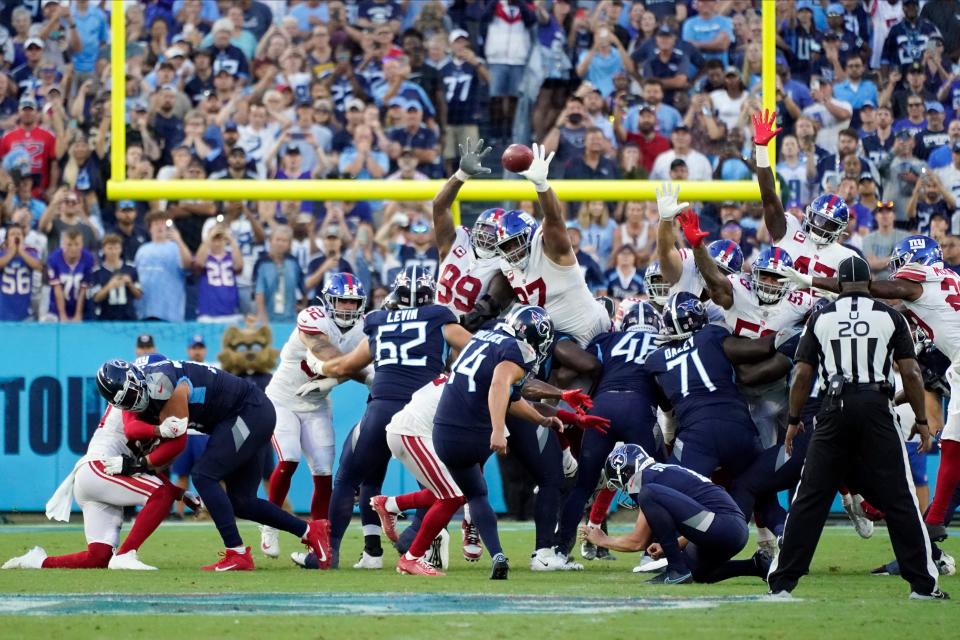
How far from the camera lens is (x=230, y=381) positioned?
922 centimetres

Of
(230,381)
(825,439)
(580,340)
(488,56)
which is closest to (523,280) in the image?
(580,340)

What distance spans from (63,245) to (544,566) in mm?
6184

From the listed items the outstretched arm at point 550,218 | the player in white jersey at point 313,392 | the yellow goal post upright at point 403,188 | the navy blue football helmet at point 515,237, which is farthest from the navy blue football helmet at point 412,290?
the yellow goal post upright at point 403,188

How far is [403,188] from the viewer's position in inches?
489

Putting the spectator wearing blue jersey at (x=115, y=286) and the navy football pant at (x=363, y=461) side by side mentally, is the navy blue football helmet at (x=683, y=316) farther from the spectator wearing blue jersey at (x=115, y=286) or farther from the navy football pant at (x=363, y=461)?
the spectator wearing blue jersey at (x=115, y=286)

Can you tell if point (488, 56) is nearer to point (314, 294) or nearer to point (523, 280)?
point (314, 294)

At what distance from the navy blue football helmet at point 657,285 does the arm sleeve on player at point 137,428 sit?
3362mm

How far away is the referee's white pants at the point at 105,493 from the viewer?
924 centimetres

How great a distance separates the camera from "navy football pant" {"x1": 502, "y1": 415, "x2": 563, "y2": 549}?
9273mm

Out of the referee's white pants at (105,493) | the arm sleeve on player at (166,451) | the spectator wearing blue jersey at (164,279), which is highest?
the spectator wearing blue jersey at (164,279)

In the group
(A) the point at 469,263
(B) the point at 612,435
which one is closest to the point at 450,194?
(A) the point at 469,263

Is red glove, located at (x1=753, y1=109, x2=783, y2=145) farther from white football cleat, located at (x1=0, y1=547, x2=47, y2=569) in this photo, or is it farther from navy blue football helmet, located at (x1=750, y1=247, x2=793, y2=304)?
white football cleat, located at (x1=0, y1=547, x2=47, y2=569)

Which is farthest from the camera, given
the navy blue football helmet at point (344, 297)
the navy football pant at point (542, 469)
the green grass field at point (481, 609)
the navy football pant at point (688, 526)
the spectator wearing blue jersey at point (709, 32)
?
the spectator wearing blue jersey at point (709, 32)

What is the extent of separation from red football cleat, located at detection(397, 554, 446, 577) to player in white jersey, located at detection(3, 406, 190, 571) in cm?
143
